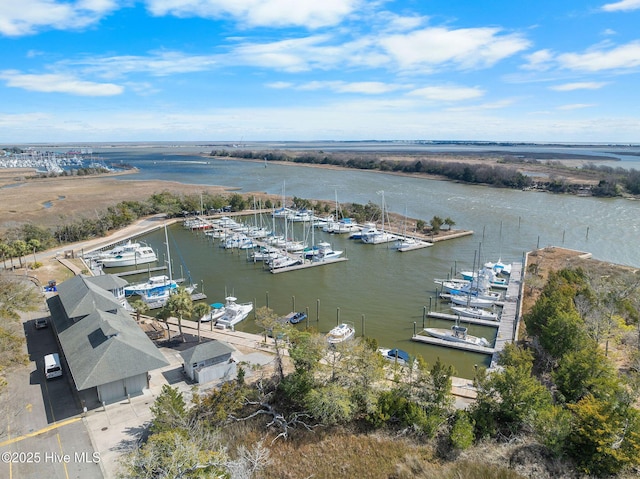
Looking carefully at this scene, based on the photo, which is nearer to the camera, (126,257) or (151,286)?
(151,286)

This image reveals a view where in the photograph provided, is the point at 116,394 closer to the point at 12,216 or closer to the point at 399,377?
the point at 399,377

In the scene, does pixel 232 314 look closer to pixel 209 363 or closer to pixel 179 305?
pixel 179 305

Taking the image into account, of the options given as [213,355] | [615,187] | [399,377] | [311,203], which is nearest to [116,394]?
[213,355]

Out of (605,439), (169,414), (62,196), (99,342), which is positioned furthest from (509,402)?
(62,196)

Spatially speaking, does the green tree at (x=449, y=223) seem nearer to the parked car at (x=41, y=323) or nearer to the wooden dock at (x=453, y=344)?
the wooden dock at (x=453, y=344)

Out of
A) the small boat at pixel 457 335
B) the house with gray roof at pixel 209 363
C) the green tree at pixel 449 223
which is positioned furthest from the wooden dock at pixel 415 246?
the house with gray roof at pixel 209 363

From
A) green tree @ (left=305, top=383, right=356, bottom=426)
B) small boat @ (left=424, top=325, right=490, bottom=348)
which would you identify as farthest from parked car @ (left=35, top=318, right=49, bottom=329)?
small boat @ (left=424, top=325, right=490, bottom=348)
